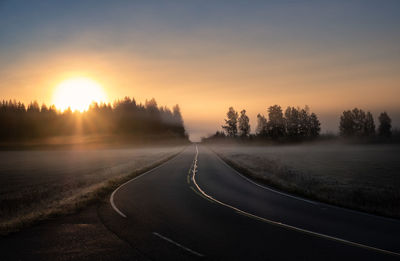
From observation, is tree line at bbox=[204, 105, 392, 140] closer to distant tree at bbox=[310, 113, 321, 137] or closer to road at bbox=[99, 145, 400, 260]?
distant tree at bbox=[310, 113, 321, 137]

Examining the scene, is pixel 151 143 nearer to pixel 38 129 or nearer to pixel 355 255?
pixel 38 129

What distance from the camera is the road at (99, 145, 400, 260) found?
624cm

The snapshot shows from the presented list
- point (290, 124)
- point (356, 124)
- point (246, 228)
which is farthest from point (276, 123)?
point (246, 228)

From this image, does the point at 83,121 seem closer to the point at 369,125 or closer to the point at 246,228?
the point at 246,228

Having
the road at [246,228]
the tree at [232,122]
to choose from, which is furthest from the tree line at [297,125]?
the road at [246,228]

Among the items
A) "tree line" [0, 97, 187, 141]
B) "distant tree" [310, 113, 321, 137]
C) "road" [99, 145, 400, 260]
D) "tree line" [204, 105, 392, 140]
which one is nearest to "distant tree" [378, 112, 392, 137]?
"tree line" [204, 105, 392, 140]

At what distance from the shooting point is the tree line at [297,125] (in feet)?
339

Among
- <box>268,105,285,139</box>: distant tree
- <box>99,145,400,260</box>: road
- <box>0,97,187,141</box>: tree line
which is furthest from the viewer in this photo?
<box>0,97,187,141</box>: tree line

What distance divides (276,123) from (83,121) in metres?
99.9

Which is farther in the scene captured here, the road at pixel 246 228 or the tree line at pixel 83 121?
the tree line at pixel 83 121

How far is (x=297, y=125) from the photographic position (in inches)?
4107

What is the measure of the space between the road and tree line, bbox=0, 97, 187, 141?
368ft

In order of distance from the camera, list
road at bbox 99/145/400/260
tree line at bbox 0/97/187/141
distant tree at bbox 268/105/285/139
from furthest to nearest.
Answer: tree line at bbox 0/97/187/141 → distant tree at bbox 268/105/285/139 → road at bbox 99/145/400/260

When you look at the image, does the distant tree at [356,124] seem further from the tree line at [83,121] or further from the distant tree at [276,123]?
the tree line at [83,121]
